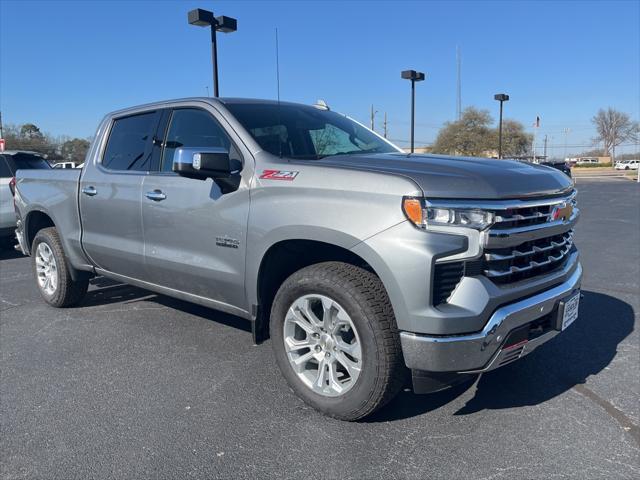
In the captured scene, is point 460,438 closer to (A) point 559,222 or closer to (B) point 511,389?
(B) point 511,389

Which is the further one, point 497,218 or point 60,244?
point 60,244

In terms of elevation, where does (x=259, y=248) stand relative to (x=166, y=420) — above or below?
above

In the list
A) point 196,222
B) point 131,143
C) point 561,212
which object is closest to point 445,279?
point 561,212

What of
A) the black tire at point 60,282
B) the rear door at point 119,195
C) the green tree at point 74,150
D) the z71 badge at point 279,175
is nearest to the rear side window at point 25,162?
the black tire at point 60,282

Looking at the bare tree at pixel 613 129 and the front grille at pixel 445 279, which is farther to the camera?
the bare tree at pixel 613 129

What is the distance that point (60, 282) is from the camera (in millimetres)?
5398

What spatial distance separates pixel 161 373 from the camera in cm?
393

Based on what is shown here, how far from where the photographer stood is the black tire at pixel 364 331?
2830 millimetres

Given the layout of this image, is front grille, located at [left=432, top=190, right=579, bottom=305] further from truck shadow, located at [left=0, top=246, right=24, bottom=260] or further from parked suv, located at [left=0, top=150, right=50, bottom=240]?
truck shadow, located at [left=0, top=246, right=24, bottom=260]

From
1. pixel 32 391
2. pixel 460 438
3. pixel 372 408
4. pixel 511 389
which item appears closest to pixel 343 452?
pixel 372 408

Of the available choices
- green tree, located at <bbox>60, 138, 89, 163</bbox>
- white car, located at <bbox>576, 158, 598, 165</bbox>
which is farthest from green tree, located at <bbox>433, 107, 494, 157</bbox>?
white car, located at <bbox>576, 158, 598, 165</bbox>

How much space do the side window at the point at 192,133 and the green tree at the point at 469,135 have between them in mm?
47118

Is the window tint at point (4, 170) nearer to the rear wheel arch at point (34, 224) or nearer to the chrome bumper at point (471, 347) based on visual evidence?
the rear wheel arch at point (34, 224)

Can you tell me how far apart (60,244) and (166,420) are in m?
2.87
